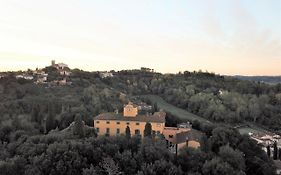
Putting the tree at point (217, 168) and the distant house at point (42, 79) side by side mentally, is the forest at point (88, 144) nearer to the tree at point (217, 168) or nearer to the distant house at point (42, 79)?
the tree at point (217, 168)

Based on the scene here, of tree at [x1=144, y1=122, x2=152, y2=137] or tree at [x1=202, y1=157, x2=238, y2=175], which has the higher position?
tree at [x1=144, y1=122, x2=152, y2=137]

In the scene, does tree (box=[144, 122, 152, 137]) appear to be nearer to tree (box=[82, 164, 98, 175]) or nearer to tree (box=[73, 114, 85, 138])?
tree (box=[73, 114, 85, 138])

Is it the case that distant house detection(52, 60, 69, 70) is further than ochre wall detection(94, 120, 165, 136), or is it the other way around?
distant house detection(52, 60, 69, 70)

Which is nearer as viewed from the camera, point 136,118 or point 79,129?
point 79,129

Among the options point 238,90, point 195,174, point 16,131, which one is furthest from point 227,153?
point 238,90

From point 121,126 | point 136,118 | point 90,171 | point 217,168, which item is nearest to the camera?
point 90,171

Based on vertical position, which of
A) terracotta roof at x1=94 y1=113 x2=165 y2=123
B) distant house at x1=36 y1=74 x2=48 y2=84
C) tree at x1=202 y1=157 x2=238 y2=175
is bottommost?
tree at x1=202 y1=157 x2=238 y2=175

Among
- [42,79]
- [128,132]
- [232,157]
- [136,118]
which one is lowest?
[232,157]

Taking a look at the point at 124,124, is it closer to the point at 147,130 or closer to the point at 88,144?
the point at 147,130

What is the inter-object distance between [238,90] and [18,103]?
132ft

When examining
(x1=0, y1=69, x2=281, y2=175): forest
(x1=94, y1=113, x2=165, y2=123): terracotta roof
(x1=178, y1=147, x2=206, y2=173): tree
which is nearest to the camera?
(x1=0, y1=69, x2=281, y2=175): forest

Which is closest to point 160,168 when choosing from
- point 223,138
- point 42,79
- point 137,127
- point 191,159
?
point 191,159

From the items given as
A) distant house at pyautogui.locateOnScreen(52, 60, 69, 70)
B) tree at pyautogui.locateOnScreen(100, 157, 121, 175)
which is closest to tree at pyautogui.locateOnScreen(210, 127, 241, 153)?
tree at pyautogui.locateOnScreen(100, 157, 121, 175)

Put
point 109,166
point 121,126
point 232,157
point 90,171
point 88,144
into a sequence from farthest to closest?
point 121,126 → point 232,157 → point 88,144 → point 109,166 → point 90,171
